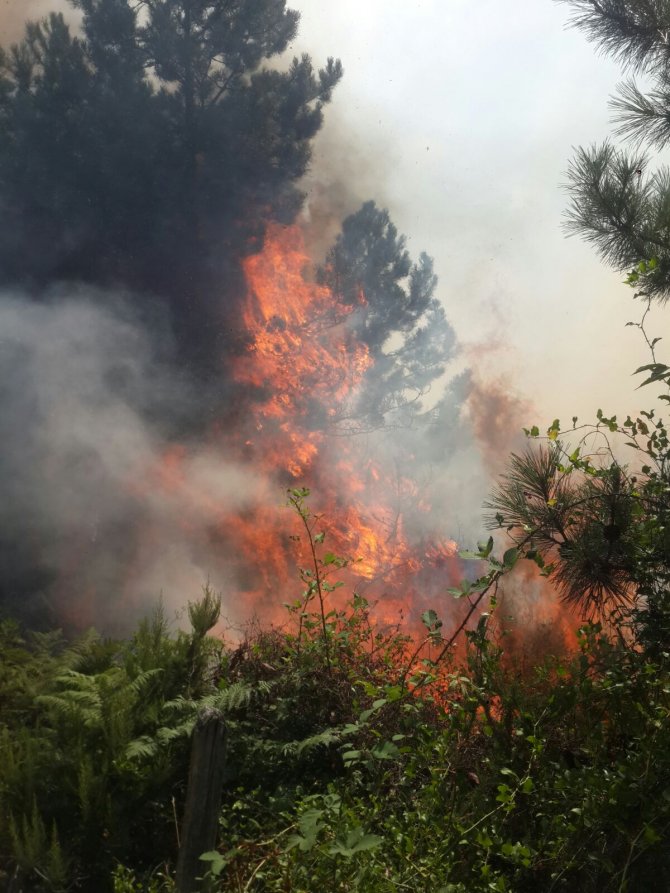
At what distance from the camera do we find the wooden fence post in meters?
2.55

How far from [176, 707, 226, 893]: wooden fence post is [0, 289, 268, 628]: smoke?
17.6 ft

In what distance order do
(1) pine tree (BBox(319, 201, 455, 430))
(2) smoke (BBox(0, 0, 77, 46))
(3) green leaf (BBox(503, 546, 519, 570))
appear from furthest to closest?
1. (1) pine tree (BBox(319, 201, 455, 430))
2. (2) smoke (BBox(0, 0, 77, 46))
3. (3) green leaf (BBox(503, 546, 519, 570))

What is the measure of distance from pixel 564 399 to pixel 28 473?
603 cm

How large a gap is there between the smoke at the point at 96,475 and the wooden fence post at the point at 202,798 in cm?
536

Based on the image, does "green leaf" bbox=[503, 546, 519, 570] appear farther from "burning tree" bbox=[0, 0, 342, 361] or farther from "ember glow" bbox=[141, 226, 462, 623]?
"burning tree" bbox=[0, 0, 342, 361]

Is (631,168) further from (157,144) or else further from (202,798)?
(157,144)

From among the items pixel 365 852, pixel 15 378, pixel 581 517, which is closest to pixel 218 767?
pixel 365 852

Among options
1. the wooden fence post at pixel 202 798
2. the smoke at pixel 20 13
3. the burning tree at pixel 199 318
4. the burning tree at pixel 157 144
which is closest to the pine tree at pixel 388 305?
the burning tree at pixel 199 318

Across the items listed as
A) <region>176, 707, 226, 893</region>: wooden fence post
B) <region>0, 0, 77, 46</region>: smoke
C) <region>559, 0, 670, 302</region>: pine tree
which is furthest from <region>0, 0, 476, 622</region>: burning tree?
<region>176, 707, 226, 893</region>: wooden fence post

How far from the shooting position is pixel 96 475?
8078 mm

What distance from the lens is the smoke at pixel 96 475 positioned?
25.5ft

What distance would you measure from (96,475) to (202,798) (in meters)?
5.94

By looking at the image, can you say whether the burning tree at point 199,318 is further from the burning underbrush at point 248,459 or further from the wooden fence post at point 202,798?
the wooden fence post at point 202,798

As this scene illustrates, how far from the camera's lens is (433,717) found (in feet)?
13.1
